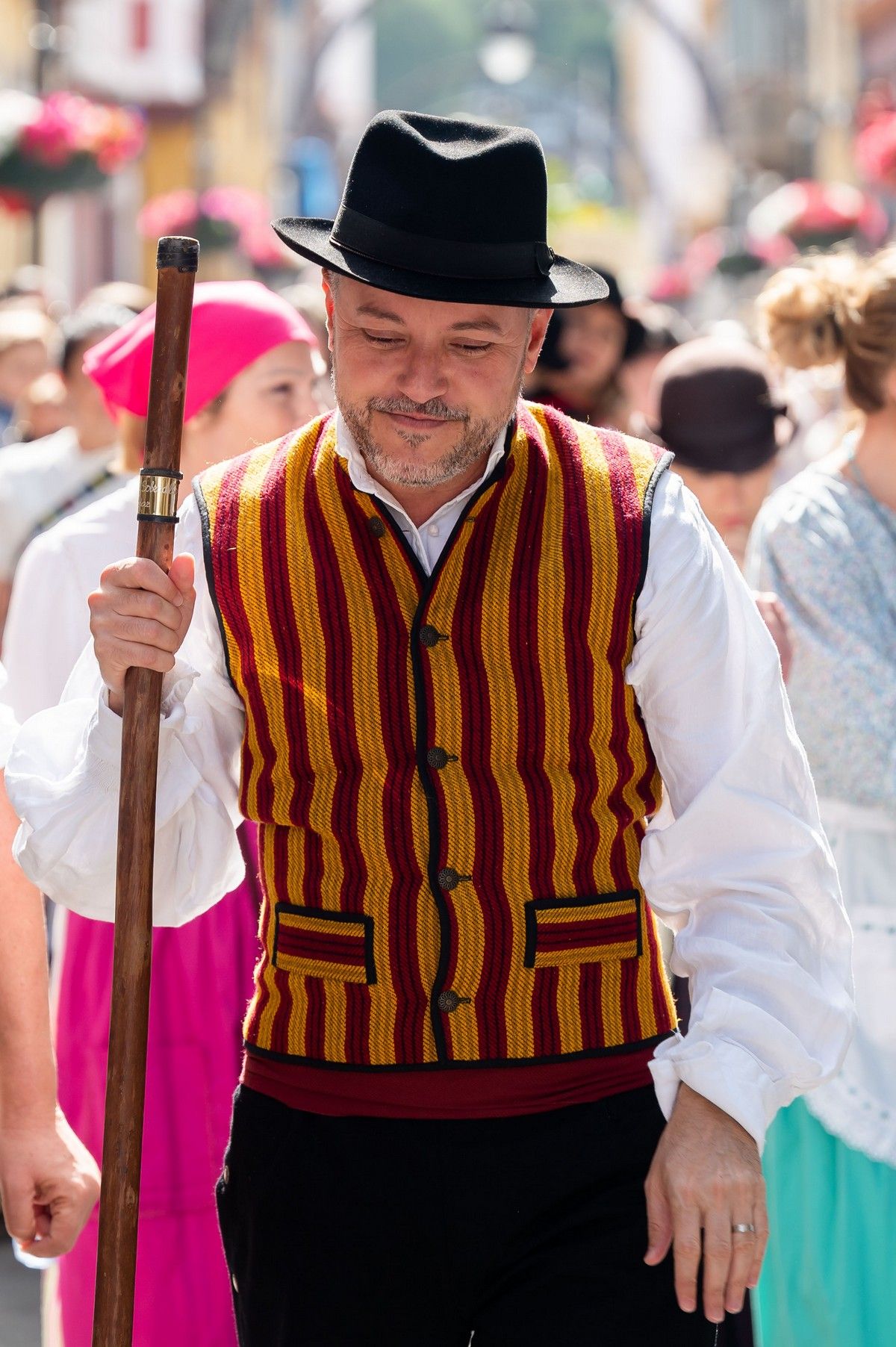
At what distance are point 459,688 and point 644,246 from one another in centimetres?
4955

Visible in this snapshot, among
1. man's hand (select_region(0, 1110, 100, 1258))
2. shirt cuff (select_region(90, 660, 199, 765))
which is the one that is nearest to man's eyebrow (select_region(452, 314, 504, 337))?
shirt cuff (select_region(90, 660, 199, 765))

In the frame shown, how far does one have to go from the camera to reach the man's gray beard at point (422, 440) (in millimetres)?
2236

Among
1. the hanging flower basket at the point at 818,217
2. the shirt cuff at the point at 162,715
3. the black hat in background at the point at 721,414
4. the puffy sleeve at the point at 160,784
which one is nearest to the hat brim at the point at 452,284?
the puffy sleeve at the point at 160,784

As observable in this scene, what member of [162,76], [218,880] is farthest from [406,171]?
[162,76]

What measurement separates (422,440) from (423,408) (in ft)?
0.12

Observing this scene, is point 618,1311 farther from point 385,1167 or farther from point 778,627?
point 778,627

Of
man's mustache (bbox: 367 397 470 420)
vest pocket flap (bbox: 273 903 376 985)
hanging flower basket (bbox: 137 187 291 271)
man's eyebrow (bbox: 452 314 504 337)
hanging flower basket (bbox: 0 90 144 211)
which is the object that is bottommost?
hanging flower basket (bbox: 137 187 291 271)

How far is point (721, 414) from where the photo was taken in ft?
14.7

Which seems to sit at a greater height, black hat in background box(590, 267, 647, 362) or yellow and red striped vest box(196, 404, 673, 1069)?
yellow and red striped vest box(196, 404, 673, 1069)

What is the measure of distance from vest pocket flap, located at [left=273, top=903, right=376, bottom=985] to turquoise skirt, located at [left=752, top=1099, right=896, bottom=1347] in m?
1.25

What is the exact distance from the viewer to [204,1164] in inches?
127

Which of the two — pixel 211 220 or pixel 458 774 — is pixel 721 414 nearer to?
pixel 458 774

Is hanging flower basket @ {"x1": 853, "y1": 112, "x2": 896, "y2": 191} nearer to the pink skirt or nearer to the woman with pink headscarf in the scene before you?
the woman with pink headscarf

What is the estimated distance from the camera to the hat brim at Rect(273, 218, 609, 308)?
219 cm
